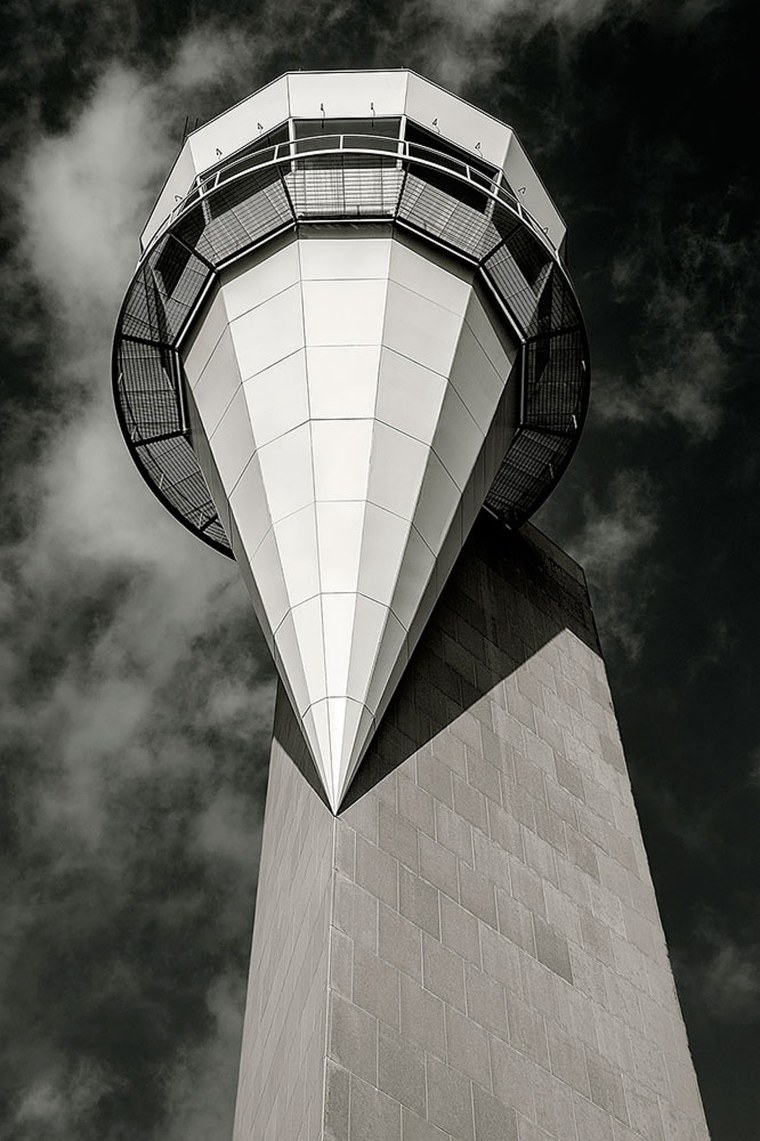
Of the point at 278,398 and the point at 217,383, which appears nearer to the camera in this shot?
the point at 278,398

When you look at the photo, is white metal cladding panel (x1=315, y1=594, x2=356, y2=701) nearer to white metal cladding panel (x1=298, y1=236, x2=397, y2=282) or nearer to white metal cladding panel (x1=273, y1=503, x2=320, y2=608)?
white metal cladding panel (x1=273, y1=503, x2=320, y2=608)

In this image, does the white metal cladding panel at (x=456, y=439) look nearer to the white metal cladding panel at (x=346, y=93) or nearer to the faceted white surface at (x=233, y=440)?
the faceted white surface at (x=233, y=440)

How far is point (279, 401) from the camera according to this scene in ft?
77.7

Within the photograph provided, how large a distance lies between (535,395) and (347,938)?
16362mm

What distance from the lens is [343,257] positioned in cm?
2606

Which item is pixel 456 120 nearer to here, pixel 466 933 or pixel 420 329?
pixel 420 329

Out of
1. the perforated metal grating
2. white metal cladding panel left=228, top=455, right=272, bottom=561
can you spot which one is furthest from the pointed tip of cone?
the perforated metal grating

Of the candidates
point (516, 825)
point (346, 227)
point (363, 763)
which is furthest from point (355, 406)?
point (516, 825)

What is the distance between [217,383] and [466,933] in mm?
13213

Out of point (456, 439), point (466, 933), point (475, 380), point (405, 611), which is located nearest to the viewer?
point (466, 933)

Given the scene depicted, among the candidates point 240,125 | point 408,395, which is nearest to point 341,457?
point 408,395

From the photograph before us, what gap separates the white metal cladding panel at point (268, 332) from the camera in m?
24.5

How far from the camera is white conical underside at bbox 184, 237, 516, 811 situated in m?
20.7

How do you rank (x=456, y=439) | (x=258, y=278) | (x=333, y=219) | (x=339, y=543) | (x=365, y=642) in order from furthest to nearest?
(x=333, y=219) → (x=258, y=278) → (x=456, y=439) → (x=339, y=543) → (x=365, y=642)
